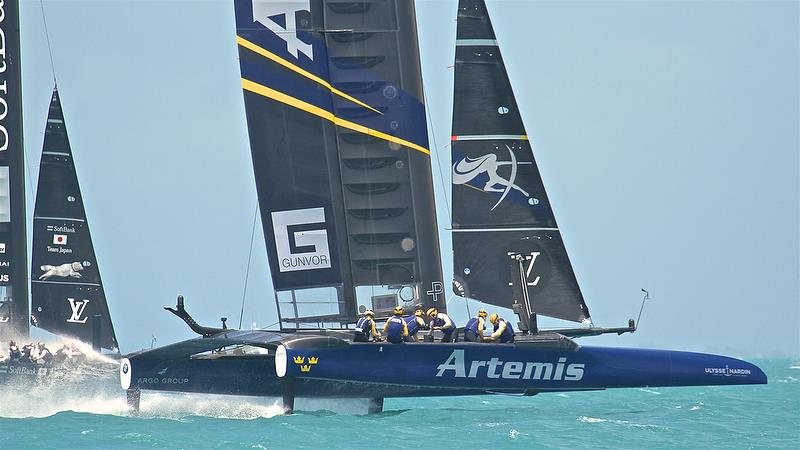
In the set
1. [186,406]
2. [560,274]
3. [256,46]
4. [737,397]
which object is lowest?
[737,397]

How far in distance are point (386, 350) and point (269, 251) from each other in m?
3.49

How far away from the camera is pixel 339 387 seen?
864 inches

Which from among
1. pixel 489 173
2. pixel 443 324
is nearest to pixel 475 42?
pixel 489 173

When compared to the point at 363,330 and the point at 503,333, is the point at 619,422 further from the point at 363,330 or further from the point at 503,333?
the point at 363,330

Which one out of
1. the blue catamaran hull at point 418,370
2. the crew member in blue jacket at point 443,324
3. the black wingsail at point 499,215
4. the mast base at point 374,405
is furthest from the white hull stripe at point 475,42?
the mast base at point 374,405

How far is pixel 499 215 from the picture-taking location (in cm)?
2366

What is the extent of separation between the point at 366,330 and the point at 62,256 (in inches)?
432

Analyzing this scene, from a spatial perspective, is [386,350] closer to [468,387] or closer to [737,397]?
[468,387]

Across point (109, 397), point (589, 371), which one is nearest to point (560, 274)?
point (589, 371)

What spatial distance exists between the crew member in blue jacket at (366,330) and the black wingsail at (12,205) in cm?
954

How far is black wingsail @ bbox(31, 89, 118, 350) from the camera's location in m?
30.5

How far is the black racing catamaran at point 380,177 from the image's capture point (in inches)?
931

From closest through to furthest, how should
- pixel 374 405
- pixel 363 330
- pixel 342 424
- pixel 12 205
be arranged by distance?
pixel 342 424, pixel 363 330, pixel 374 405, pixel 12 205

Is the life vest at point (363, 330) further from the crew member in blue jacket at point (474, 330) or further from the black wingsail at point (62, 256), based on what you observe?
the black wingsail at point (62, 256)
